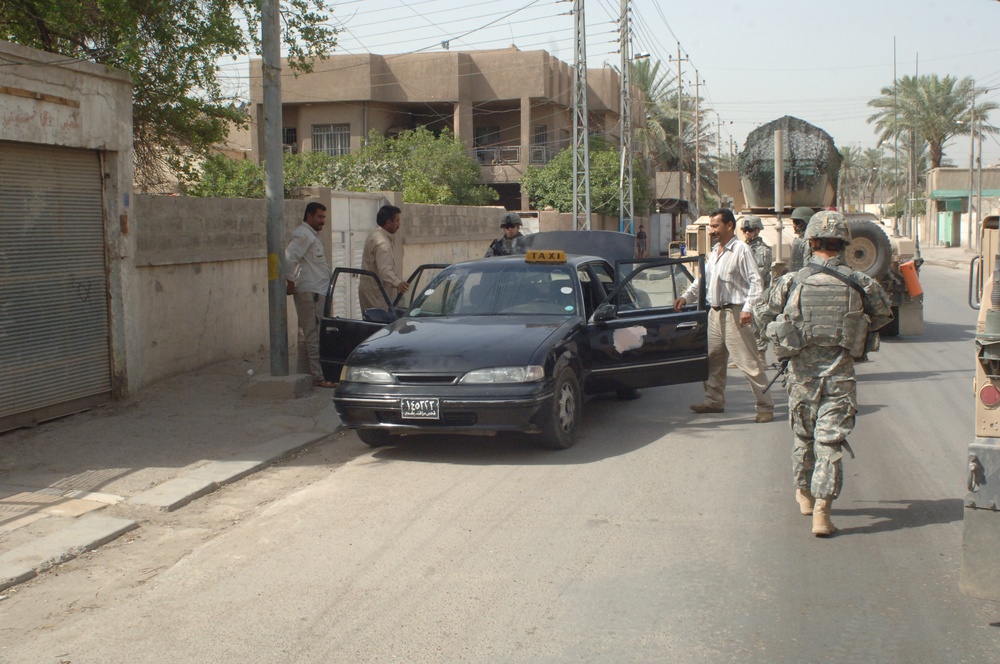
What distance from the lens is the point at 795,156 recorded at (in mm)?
16203

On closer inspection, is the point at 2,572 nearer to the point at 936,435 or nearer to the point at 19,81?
the point at 19,81

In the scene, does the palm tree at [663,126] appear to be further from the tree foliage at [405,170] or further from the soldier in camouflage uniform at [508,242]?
the soldier in camouflage uniform at [508,242]

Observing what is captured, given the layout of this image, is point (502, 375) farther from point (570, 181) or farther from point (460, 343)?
point (570, 181)

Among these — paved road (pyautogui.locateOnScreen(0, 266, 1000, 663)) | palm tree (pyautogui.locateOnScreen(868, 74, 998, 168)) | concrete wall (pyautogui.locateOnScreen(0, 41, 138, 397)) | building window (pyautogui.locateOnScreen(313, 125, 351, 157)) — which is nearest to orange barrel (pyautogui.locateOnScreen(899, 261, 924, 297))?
paved road (pyautogui.locateOnScreen(0, 266, 1000, 663))

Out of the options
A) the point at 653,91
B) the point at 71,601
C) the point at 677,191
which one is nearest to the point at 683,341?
the point at 71,601

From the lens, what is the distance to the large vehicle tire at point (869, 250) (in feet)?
47.1

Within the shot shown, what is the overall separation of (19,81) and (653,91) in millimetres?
53891

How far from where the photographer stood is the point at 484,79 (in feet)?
139

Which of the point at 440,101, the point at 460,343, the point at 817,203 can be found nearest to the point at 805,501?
the point at 460,343

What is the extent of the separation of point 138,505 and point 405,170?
3002cm

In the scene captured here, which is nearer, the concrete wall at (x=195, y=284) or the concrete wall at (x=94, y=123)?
the concrete wall at (x=94, y=123)

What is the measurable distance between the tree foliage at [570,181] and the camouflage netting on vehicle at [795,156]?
25.1 metres

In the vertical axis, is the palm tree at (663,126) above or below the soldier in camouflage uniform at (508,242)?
above

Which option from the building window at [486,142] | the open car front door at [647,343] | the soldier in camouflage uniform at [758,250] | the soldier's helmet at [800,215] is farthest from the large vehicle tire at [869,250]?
the building window at [486,142]
